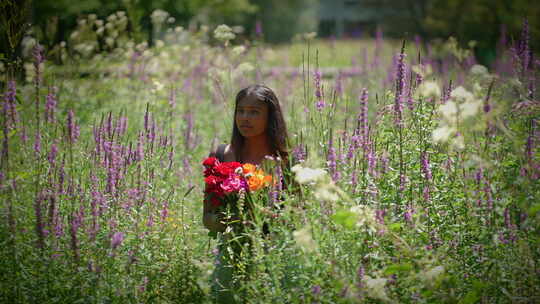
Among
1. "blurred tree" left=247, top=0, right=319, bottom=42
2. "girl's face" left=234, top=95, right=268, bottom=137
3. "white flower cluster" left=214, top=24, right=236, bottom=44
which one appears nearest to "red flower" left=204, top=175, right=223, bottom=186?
"girl's face" left=234, top=95, right=268, bottom=137

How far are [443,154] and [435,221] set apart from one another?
1.50 feet

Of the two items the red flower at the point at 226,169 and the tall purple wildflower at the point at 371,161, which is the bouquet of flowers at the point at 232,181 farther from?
the tall purple wildflower at the point at 371,161

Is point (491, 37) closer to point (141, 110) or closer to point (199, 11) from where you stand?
point (199, 11)

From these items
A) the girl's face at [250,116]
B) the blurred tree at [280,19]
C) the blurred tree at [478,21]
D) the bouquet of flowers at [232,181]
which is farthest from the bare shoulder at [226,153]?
the blurred tree at [280,19]

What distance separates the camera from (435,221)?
303 centimetres

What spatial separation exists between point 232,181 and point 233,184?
24mm

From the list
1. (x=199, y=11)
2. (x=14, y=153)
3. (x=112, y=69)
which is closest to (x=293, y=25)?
(x=199, y=11)

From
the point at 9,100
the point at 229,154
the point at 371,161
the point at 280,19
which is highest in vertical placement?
the point at 280,19

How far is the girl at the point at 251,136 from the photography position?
333 centimetres

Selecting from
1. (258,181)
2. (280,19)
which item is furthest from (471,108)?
(280,19)

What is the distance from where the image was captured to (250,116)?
3361 millimetres

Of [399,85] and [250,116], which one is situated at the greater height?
[399,85]

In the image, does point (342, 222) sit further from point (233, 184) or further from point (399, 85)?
point (399, 85)

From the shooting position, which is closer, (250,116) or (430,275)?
(430,275)
